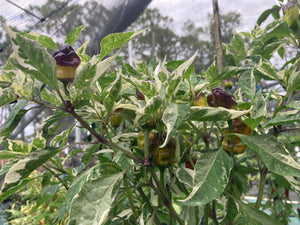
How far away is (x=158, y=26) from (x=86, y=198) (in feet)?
23.8

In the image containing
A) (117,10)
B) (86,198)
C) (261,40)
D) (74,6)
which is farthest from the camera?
(74,6)

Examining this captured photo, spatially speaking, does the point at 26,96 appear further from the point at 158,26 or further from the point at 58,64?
the point at 158,26

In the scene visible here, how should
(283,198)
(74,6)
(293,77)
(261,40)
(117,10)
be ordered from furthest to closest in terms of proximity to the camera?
(74,6), (117,10), (283,198), (261,40), (293,77)

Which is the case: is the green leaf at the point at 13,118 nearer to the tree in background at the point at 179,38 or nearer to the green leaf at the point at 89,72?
the green leaf at the point at 89,72

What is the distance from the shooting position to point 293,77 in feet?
1.43

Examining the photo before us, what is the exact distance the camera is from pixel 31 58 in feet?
0.91

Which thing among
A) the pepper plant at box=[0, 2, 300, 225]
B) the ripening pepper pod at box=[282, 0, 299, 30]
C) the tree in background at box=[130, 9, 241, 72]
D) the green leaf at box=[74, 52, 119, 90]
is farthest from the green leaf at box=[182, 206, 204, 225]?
the tree in background at box=[130, 9, 241, 72]

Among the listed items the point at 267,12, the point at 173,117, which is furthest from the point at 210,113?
the point at 267,12

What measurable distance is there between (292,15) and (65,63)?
1.65ft

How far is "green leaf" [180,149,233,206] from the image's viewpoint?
0.99 feet

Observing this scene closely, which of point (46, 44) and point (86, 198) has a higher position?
point (46, 44)

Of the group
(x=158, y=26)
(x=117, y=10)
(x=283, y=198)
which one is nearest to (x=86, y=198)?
(x=283, y=198)

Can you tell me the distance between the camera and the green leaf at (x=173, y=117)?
0.29m

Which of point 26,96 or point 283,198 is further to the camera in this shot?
point 283,198
